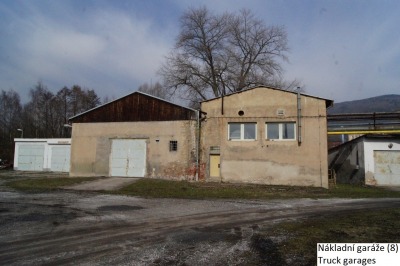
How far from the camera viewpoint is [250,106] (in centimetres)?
2217

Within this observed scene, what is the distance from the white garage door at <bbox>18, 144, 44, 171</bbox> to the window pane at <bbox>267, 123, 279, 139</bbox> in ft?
79.5

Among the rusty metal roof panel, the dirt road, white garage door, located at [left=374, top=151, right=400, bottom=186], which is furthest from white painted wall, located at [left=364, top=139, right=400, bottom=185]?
the dirt road

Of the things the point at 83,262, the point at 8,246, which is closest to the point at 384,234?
the point at 83,262

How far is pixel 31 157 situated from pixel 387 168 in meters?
32.6

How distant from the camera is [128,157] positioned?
23531 mm

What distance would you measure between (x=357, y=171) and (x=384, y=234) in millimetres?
20216

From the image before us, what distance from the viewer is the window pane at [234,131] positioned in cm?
2238

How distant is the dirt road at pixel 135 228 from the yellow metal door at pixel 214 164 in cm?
923

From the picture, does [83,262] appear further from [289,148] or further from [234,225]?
[289,148]

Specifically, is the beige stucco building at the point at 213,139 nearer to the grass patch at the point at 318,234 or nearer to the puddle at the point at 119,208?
the puddle at the point at 119,208

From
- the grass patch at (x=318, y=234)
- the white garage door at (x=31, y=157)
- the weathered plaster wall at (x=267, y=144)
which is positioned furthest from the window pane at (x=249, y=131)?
the white garage door at (x=31, y=157)

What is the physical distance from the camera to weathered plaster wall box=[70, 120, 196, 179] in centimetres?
2253

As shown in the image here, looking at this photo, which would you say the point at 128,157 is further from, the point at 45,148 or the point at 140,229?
the point at 140,229

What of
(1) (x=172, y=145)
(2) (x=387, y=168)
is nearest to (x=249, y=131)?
(1) (x=172, y=145)
